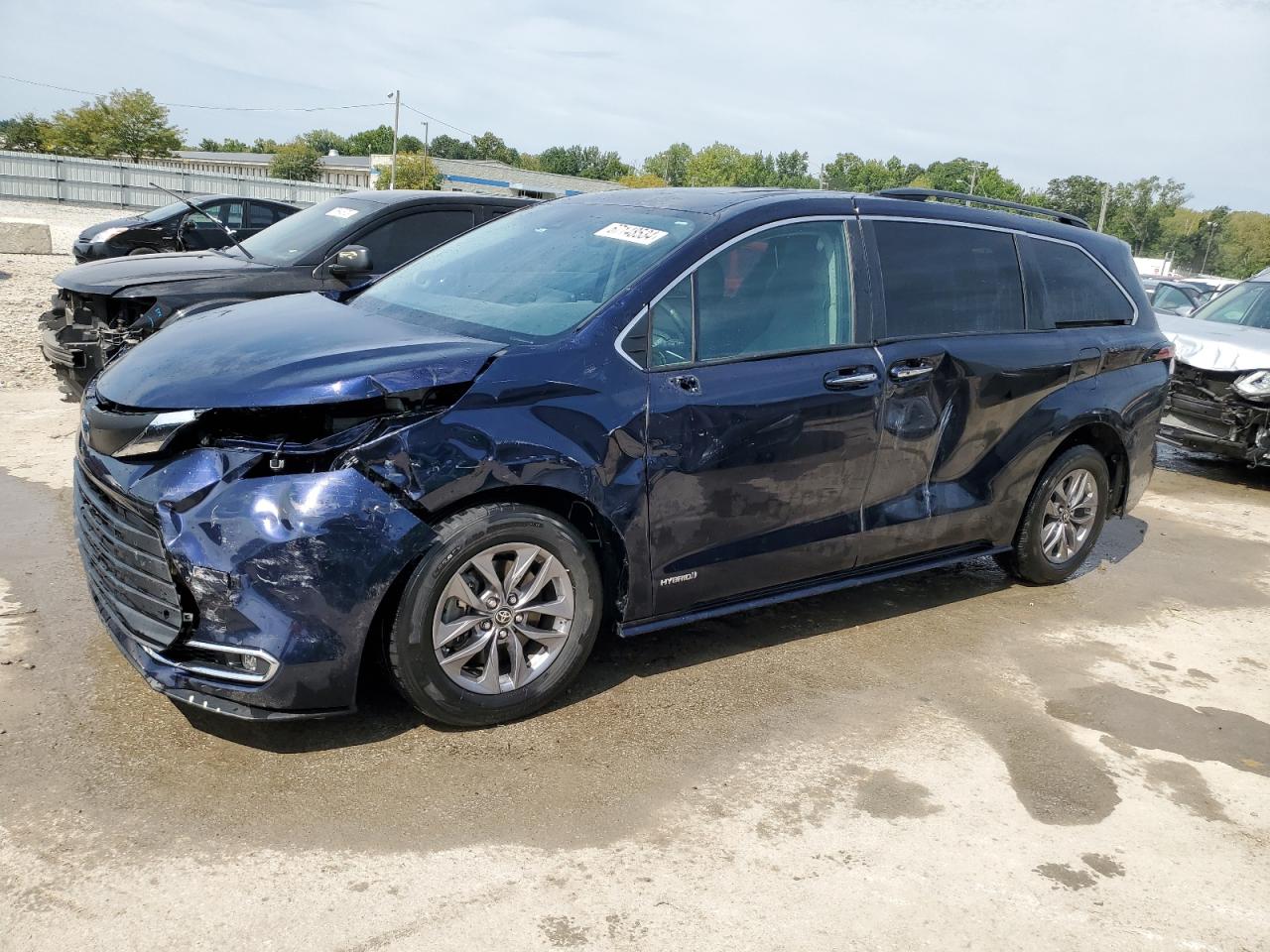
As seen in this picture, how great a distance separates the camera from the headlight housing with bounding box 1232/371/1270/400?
8258 millimetres

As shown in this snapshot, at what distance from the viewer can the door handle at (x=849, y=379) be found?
427cm

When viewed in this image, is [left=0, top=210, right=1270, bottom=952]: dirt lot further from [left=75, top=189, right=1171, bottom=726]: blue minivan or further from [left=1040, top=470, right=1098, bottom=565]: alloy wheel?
[left=1040, top=470, right=1098, bottom=565]: alloy wheel

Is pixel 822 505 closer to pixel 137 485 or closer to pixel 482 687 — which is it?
pixel 482 687

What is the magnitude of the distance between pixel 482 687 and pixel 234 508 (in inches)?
40.4

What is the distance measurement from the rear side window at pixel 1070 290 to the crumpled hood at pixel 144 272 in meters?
4.98

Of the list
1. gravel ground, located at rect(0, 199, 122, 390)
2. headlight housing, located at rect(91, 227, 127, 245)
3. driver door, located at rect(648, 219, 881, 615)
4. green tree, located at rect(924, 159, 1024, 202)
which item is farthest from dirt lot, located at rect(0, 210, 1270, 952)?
green tree, located at rect(924, 159, 1024, 202)

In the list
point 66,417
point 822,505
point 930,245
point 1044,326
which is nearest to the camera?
point 822,505

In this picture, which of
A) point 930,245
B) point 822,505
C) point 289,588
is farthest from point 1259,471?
point 289,588

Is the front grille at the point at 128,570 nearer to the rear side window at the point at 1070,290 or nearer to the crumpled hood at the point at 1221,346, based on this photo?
the rear side window at the point at 1070,290

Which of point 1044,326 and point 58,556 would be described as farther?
point 1044,326

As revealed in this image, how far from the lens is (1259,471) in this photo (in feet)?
32.0

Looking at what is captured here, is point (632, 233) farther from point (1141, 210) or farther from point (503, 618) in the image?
point (1141, 210)

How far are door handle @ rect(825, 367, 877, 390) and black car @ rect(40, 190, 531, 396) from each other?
2920mm

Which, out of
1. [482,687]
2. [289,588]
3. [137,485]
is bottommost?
[482,687]
